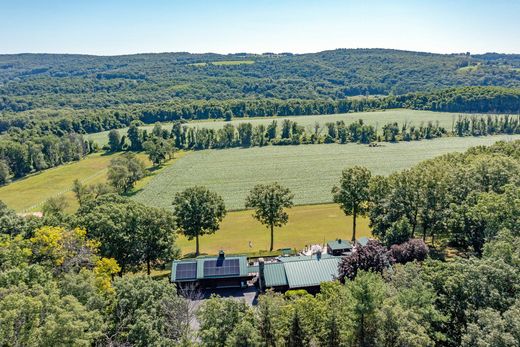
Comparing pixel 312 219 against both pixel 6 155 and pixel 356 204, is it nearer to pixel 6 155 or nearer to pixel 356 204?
pixel 356 204

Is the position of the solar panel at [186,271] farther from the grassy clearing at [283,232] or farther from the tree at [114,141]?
the tree at [114,141]

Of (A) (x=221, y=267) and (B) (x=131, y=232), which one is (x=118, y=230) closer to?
(B) (x=131, y=232)

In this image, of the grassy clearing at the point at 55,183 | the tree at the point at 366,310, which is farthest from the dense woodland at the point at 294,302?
the grassy clearing at the point at 55,183

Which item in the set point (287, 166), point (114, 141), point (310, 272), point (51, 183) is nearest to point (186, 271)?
point (310, 272)

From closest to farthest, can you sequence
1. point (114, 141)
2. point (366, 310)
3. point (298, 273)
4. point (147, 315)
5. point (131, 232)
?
point (366, 310)
point (147, 315)
point (298, 273)
point (131, 232)
point (114, 141)

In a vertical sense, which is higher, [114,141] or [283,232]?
[114,141]

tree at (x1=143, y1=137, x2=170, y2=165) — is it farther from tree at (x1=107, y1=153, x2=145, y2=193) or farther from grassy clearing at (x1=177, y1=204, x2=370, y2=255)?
grassy clearing at (x1=177, y1=204, x2=370, y2=255)

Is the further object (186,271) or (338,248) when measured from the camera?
(338,248)
